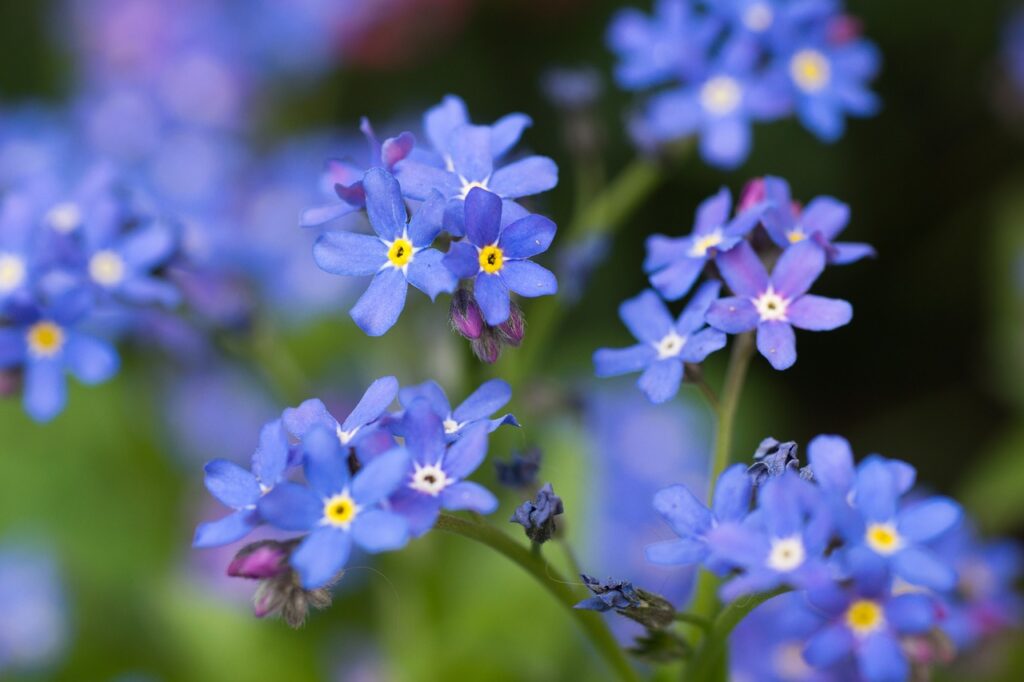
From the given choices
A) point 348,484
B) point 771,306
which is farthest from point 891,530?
point 348,484

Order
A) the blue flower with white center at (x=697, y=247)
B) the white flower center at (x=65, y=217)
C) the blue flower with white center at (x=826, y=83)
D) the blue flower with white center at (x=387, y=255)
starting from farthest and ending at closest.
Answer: the blue flower with white center at (x=826, y=83), the white flower center at (x=65, y=217), the blue flower with white center at (x=697, y=247), the blue flower with white center at (x=387, y=255)

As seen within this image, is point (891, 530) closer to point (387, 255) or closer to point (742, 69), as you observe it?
point (387, 255)

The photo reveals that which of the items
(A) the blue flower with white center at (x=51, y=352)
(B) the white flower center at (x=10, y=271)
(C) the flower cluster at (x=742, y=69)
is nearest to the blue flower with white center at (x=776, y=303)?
(C) the flower cluster at (x=742, y=69)

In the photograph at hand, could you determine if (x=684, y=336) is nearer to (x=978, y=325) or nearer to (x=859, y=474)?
(x=859, y=474)

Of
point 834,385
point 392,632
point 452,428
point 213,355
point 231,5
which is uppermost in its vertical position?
point 231,5

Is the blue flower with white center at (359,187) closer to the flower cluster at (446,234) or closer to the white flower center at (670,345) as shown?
the flower cluster at (446,234)

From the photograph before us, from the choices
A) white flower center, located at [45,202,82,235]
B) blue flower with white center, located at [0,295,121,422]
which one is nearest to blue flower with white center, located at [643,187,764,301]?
blue flower with white center, located at [0,295,121,422]

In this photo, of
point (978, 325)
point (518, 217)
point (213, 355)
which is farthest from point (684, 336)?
point (978, 325)
